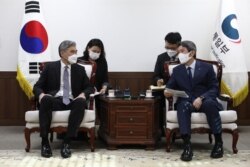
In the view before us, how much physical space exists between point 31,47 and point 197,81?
239cm

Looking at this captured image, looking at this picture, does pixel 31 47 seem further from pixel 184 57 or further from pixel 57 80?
pixel 184 57

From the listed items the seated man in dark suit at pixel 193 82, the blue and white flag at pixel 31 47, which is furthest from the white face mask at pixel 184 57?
the blue and white flag at pixel 31 47

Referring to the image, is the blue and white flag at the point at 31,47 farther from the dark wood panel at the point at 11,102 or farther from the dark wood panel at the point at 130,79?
the dark wood panel at the point at 130,79

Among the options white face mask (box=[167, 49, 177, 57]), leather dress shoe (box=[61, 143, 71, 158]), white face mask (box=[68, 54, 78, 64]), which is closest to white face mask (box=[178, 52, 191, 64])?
white face mask (box=[167, 49, 177, 57])

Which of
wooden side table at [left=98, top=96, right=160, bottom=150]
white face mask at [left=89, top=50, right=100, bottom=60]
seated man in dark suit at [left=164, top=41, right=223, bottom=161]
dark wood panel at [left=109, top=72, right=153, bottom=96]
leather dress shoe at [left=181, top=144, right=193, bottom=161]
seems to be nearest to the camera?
leather dress shoe at [left=181, top=144, right=193, bottom=161]

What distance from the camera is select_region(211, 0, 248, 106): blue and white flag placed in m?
5.66

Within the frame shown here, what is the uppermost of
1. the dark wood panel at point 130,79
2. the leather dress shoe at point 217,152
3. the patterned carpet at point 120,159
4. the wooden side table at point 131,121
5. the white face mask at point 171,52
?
the white face mask at point 171,52

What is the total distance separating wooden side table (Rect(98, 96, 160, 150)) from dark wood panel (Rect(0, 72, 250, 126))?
1.60m

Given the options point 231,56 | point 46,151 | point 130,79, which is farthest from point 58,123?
point 231,56

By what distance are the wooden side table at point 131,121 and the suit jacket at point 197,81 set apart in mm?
354

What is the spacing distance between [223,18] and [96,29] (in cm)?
181

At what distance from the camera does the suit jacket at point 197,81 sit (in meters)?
4.54

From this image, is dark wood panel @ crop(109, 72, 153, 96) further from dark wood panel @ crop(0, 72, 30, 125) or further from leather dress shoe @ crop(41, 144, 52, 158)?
leather dress shoe @ crop(41, 144, 52, 158)

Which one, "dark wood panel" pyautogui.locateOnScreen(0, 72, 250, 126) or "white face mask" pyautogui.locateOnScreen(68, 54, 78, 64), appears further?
"dark wood panel" pyautogui.locateOnScreen(0, 72, 250, 126)
